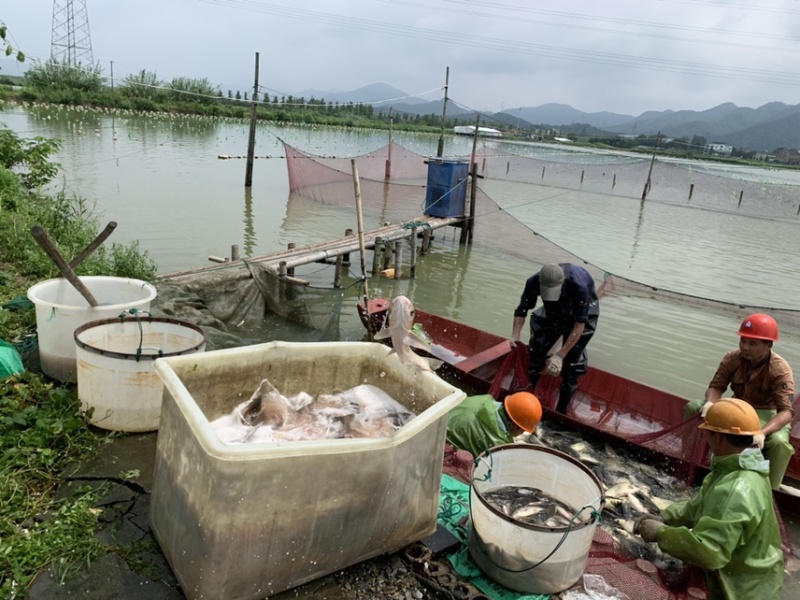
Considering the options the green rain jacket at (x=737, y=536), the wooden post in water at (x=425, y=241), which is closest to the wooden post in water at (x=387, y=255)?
the wooden post in water at (x=425, y=241)

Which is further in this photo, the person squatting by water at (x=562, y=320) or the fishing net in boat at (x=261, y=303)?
the fishing net in boat at (x=261, y=303)

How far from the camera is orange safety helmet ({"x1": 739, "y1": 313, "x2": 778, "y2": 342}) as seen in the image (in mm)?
4324

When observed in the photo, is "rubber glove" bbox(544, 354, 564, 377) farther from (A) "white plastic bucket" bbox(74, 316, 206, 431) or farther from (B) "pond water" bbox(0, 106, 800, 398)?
(B) "pond water" bbox(0, 106, 800, 398)

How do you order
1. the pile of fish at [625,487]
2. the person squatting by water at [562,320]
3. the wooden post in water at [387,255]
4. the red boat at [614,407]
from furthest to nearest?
the wooden post in water at [387,255]
the person squatting by water at [562,320]
the red boat at [614,407]
the pile of fish at [625,487]

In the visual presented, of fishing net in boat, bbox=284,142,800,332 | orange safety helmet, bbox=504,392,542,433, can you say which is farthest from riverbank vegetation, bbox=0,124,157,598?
fishing net in boat, bbox=284,142,800,332

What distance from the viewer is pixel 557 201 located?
26891 mm

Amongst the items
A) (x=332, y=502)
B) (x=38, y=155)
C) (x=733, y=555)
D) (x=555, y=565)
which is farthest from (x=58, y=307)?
(x=38, y=155)

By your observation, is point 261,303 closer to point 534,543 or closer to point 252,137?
point 534,543

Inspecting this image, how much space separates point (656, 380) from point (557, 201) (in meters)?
20.0

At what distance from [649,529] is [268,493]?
9.03 ft

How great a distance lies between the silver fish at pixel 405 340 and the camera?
3658mm

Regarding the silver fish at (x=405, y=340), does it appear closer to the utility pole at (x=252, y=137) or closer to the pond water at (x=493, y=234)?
the pond water at (x=493, y=234)

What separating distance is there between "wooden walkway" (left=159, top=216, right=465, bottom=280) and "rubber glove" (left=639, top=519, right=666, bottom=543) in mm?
5850

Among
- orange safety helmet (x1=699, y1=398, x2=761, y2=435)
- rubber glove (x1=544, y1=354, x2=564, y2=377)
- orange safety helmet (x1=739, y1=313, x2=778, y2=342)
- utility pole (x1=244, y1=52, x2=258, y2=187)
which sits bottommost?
rubber glove (x1=544, y1=354, x2=564, y2=377)
